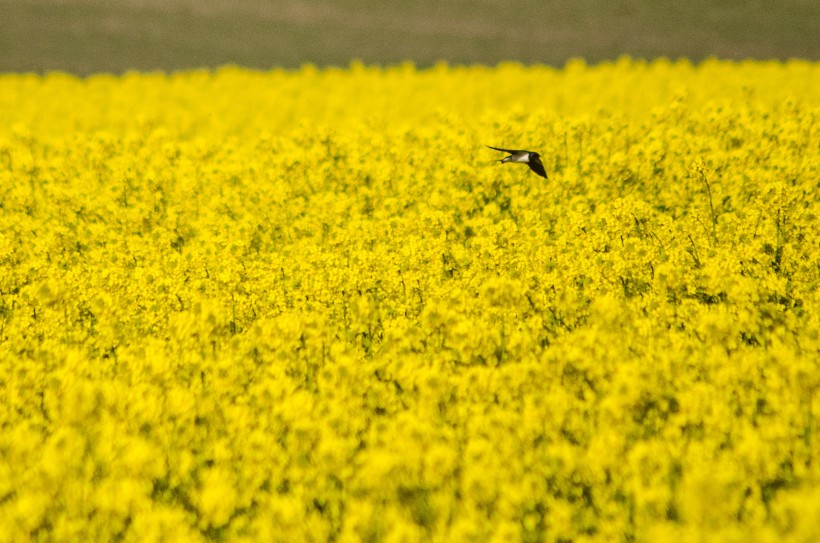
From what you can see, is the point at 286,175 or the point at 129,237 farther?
the point at 286,175

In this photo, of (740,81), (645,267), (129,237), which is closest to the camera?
(645,267)

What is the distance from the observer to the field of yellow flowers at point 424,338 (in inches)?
112

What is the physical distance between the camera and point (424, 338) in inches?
159

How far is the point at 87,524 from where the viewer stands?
282 centimetres

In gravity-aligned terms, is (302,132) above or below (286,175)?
above

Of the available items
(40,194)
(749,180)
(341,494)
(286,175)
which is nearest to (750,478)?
(341,494)

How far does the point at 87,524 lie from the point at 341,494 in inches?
38.5

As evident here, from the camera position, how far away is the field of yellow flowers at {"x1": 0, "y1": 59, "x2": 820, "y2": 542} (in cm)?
284

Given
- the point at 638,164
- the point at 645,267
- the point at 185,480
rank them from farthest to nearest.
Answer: the point at 638,164 → the point at 645,267 → the point at 185,480

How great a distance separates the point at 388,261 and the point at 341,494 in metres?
2.28

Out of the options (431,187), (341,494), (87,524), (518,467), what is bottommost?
(87,524)

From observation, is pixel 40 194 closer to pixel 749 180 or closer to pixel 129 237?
pixel 129 237

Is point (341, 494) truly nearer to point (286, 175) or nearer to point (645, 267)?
point (645, 267)

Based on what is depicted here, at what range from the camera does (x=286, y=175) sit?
24.5 feet
